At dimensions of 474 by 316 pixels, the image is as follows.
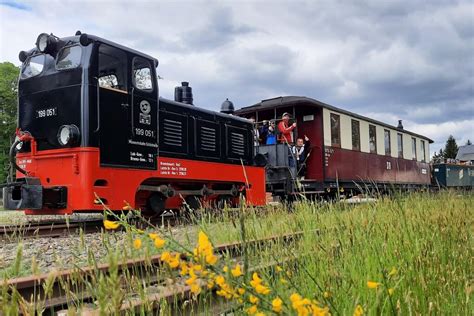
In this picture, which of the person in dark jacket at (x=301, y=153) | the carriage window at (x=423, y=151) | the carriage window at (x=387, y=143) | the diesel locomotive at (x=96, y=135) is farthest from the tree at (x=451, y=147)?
the diesel locomotive at (x=96, y=135)

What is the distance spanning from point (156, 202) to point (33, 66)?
340cm

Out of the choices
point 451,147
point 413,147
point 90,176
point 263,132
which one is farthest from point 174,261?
point 451,147

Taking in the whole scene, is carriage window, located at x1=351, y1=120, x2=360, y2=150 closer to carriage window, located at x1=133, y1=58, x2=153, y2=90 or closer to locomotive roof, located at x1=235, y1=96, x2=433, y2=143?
locomotive roof, located at x1=235, y1=96, x2=433, y2=143

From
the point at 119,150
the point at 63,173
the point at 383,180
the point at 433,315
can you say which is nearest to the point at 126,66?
the point at 119,150

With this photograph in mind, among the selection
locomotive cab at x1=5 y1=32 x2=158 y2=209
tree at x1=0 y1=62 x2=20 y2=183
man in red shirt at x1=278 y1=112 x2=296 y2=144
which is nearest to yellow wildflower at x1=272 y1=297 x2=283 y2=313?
locomotive cab at x1=5 y1=32 x2=158 y2=209

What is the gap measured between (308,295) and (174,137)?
652 centimetres

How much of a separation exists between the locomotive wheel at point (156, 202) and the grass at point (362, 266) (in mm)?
3720

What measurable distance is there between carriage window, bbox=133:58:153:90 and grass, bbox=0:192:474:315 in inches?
165

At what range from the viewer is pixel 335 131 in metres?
13.7

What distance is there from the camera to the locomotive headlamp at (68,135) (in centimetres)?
677

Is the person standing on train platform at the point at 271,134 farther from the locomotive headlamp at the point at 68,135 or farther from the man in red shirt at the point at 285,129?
the locomotive headlamp at the point at 68,135

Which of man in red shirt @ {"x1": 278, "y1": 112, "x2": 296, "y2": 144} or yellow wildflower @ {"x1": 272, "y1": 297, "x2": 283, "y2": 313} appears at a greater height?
man in red shirt @ {"x1": 278, "y1": 112, "x2": 296, "y2": 144}

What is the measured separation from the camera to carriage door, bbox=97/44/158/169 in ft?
23.2

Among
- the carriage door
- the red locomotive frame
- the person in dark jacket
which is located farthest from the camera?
the person in dark jacket
